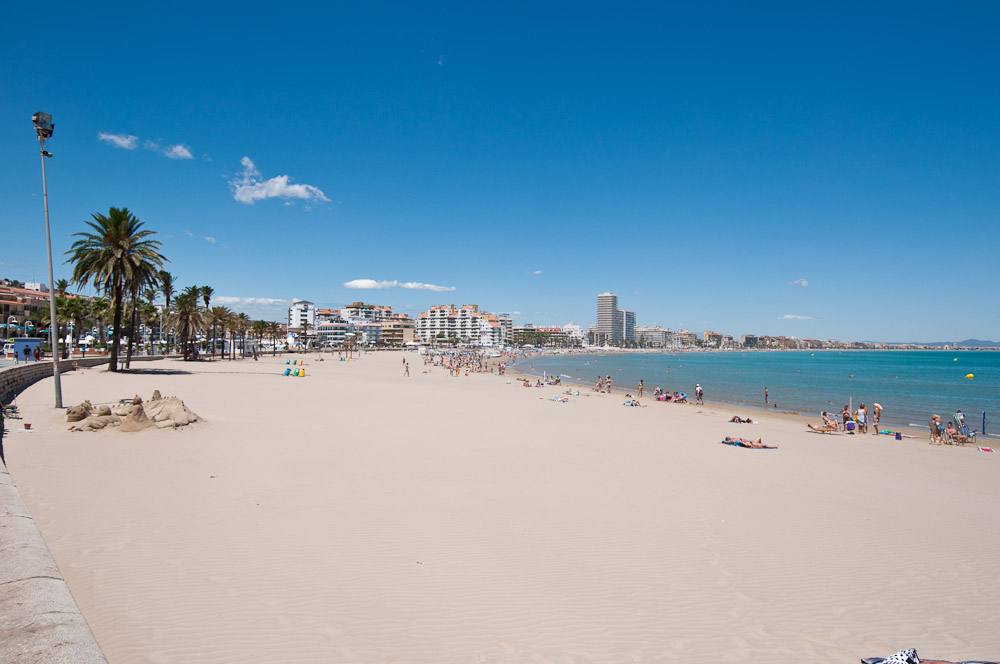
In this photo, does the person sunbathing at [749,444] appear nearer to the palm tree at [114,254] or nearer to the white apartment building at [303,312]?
the palm tree at [114,254]

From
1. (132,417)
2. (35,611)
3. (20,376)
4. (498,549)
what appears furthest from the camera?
(20,376)

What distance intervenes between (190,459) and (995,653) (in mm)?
12250

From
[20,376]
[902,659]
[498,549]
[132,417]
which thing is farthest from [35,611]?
[20,376]

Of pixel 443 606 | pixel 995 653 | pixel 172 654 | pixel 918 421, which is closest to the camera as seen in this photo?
pixel 172 654

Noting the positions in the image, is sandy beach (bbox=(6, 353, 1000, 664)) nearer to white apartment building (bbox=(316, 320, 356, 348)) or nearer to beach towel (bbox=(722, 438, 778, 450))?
beach towel (bbox=(722, 438, 778, 450))

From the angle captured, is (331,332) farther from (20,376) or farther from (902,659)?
(902,659)

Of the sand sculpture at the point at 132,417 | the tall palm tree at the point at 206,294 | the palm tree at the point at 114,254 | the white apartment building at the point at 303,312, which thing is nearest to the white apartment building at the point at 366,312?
the white apartment building at the point at 303,312

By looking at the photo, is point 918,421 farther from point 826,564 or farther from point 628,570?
point 628,570

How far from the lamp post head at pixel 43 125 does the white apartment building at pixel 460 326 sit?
533ft

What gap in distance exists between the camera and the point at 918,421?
26359 mm

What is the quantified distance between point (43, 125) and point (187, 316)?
3973cm

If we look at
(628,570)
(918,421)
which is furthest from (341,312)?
(628,570)

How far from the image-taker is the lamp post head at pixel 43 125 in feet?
47.9

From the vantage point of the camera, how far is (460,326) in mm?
183125
